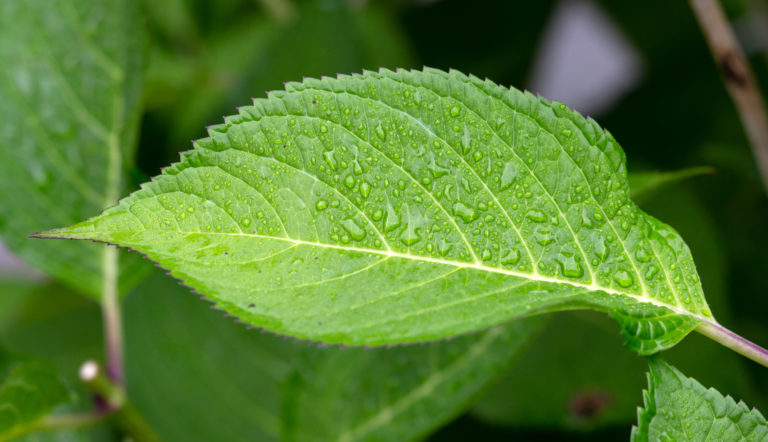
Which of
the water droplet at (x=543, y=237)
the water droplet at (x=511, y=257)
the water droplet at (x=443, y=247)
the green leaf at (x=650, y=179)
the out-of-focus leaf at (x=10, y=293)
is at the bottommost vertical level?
the water droplet at (x=511, y=257)

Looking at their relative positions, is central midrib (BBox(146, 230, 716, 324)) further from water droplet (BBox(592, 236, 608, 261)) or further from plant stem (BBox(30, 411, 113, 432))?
plant stem (BBox(30, 411, 113, 432))

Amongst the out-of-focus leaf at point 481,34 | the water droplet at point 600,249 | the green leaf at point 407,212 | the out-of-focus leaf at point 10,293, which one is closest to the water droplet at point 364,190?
the green leaf at point 407,212

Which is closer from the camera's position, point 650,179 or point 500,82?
point 650,179

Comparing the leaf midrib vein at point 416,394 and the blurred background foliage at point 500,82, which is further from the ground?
the blurred background foliage at point 500,82

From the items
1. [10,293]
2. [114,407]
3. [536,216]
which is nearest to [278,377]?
[114,407]

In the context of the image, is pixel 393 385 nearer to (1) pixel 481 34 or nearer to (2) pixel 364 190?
(2) pixel 364 190

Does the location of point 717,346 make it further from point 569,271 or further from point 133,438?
point 133,438

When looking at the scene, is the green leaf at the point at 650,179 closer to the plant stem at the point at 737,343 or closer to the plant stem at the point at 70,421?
the plant stem at the point at 737,343
